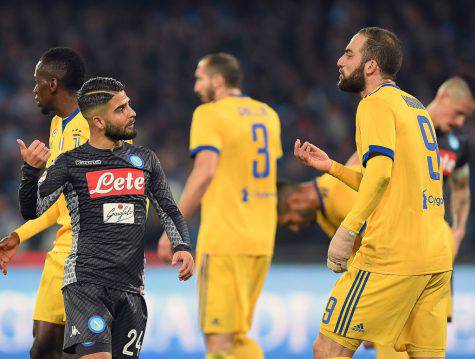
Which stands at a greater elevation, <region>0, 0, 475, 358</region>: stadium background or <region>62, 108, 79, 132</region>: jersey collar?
<region>0, 0, 475, 358</region>: stadium background

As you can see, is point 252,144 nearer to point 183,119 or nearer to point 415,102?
point 415,102

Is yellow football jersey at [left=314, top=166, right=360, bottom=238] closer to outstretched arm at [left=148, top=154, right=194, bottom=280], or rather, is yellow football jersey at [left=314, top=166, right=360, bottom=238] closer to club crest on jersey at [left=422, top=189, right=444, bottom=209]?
club crest on jersey at [left=422, top=189, right=444, bottom=209]

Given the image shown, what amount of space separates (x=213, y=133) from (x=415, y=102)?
1947mm

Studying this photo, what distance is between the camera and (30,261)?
29.2 ft

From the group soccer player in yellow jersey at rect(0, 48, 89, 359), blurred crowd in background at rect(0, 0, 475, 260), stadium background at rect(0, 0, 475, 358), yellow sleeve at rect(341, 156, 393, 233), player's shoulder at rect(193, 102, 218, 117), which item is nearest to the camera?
yellow sleeve at rect(341, 156, 393, 233)

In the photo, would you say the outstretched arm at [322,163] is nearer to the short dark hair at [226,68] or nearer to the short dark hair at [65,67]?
the short dark hair at [65,67]

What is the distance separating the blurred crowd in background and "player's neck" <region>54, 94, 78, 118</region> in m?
6.11

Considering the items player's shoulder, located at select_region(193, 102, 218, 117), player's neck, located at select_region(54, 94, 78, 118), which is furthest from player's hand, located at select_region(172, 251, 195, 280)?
player's shoulder, located at select_region(193, 102, 218, 117)

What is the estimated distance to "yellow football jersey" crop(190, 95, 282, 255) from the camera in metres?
6.14

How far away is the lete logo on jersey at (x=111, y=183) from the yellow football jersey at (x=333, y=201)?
1.88 m

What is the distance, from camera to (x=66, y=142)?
4.98m

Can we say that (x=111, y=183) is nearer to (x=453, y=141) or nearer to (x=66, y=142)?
(x=66, y=142)

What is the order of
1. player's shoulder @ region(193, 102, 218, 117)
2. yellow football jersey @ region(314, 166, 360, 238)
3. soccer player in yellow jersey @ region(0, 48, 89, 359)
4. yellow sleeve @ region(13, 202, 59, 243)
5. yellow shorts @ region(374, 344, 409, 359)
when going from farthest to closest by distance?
player's shoulder @ region(193, 102, 218, 117)
yellow football jersey @ region(314, 166, 360, 238)
yellow shorts @ region(374, 344, 409, 359)
yellow sleeve @ region(13, 202, 59, 243)
soccer player in yellow jersey @ region(0, 48, 89, 359)

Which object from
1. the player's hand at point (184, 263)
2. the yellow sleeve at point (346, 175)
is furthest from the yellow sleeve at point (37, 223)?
the yellow sleeve at point (346, 175)
